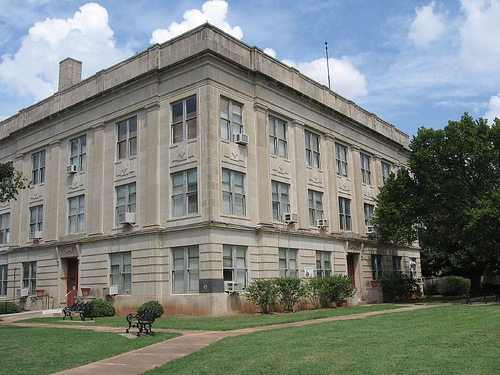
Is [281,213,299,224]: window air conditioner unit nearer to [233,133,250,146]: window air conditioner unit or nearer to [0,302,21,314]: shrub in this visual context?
[233,133,250,146]: window air conditioner unit

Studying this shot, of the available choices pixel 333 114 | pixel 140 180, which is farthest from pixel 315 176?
pixel 140 180

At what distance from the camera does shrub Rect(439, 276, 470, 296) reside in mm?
42125

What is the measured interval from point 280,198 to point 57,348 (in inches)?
689

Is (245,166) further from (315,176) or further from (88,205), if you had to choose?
(88,205)

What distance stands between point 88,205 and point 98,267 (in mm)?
3952

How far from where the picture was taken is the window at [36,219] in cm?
3497

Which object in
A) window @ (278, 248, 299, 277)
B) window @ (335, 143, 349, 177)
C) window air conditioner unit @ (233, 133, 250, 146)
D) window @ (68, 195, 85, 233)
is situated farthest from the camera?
window @ (335, 143, 349, 177)

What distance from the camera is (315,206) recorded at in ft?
106

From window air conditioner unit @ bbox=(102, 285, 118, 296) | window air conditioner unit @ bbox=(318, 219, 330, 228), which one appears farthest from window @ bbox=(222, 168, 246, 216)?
window air conditioner unit @ bbox=(102, 285, 118, 296)

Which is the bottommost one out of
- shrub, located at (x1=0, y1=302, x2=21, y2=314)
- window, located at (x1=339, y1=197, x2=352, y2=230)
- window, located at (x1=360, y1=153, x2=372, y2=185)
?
shrub, located at (x1=0, y1=302, x2=21, y2=314)

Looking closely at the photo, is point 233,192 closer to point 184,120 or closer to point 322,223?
point 184,120

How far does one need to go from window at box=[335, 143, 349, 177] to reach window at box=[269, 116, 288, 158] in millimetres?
6270

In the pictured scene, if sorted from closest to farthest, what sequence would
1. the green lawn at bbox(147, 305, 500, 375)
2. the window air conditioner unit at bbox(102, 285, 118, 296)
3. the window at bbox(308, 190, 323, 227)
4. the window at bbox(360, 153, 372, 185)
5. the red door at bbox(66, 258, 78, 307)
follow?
the green lawn at bbox(147, 305, 500, 375) → the window air conditioner unit at bbox(102, 285, 118, 296) → the red door at bbox(66, 258, 78, 307) → the window at bbox(308, 190, 323, 227) → the window at bbox(360, 153, 372, 185)

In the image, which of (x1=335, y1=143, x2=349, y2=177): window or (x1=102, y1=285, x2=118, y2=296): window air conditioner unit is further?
(x1=335, y1=143, x2=349, y2=177): window
